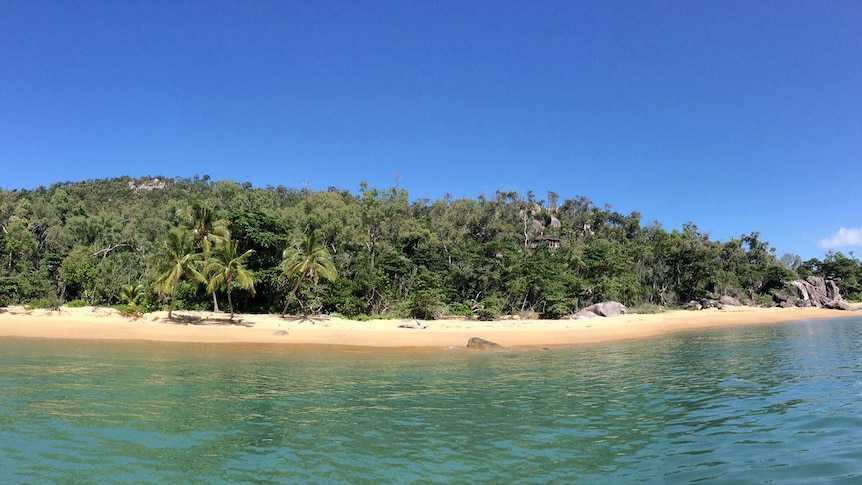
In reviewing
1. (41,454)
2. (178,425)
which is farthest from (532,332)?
(41,454)

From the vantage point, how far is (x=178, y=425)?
9.28m

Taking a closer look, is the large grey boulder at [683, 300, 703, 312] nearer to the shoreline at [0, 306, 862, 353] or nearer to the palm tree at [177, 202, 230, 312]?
the shoreline at [0, 306, 862, 353]

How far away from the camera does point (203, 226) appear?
1335 inches

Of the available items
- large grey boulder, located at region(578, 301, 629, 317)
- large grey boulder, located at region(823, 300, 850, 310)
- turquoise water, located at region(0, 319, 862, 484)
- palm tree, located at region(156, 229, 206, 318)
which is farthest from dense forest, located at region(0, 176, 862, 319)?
turquoise water, located at region(0, 319, 862, 484)

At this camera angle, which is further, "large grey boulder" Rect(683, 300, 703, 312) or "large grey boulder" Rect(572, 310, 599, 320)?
"large grey boulder" Rect(683, 300, 703, 312)

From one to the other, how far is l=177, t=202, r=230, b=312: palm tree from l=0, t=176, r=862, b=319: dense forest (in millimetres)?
93

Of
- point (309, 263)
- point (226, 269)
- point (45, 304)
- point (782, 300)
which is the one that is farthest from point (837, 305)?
point (45, 304)

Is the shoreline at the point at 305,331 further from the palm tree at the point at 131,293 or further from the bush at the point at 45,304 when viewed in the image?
the palm tree at the point at 131,293

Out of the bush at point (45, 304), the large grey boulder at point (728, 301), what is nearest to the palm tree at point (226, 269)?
the bush at point (45, 304)

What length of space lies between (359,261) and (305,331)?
14018mm

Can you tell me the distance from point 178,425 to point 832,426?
12.3m

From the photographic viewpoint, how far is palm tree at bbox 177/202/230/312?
1309 inches

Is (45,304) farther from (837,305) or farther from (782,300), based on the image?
(837,305)

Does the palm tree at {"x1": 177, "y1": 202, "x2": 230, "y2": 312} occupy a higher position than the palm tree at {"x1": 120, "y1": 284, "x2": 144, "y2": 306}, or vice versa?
the palm tree at {"x1": 177, "y1": 202, "x2": 230, "y2": 312}
